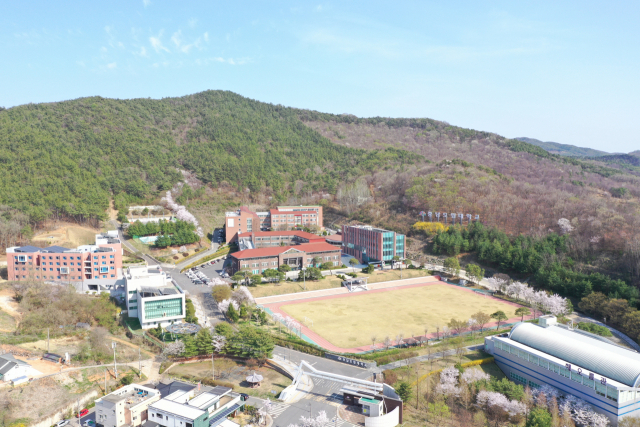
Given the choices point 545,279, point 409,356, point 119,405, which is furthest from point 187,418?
point 545,279

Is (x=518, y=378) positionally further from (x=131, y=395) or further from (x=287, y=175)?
(x=287, y=175)

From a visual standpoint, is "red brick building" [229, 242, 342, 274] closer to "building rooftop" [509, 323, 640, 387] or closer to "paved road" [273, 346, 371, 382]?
"paved road" [273, 346, 371, 382]

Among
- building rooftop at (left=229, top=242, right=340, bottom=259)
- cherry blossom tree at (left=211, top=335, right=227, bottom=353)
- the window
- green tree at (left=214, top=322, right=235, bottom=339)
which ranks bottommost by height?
the window

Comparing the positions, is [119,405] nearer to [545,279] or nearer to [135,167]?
[545,279]

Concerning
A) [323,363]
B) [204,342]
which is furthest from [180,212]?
[323,363]

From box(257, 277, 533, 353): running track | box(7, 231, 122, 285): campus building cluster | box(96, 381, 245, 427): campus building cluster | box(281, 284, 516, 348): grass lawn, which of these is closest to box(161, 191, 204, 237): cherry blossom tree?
box(7, 231, 122, 285): campus building cluster
